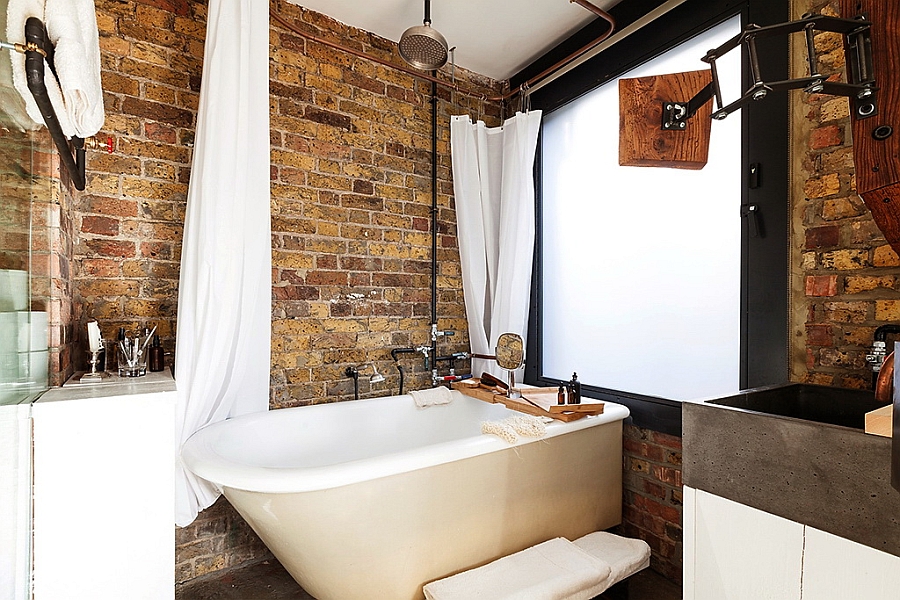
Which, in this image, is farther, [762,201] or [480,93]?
[480,93]

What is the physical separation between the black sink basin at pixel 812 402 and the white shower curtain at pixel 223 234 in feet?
5.86

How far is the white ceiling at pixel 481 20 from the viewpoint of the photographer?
8.21 feet

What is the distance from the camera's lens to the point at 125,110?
2.09m

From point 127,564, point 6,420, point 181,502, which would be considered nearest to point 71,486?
point 127,564

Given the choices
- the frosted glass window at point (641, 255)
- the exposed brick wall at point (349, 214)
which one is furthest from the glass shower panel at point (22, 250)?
the frosted glass window at point (641, 255)

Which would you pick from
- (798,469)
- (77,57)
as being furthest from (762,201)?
(77,57)

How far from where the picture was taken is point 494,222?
304cm

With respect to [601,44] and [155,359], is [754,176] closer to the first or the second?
[601,44]

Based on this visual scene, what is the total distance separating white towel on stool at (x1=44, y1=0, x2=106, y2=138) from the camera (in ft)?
3.69

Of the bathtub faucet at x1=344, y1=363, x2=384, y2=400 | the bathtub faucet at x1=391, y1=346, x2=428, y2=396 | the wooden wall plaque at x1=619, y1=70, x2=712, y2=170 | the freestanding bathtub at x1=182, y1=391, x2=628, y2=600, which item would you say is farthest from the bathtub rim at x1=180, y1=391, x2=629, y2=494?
the wooden wall plaque at x1=619, y1=70, x2=712, y2=170

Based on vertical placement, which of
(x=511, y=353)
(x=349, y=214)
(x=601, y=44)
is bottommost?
(x=511, y=353)

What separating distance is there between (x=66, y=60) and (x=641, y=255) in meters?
2.30

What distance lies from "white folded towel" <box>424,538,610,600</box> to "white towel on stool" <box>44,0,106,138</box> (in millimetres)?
1746

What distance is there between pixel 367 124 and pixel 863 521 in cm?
265
